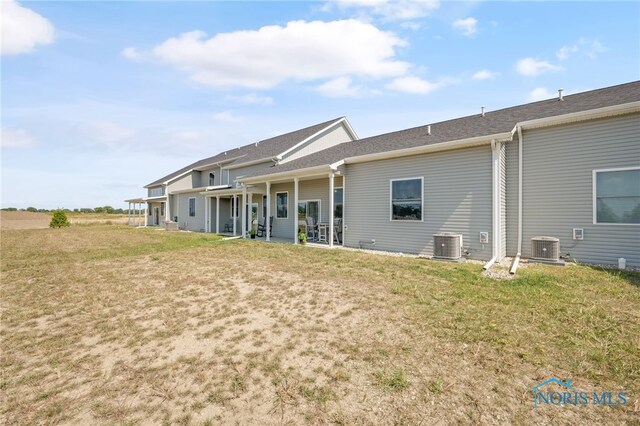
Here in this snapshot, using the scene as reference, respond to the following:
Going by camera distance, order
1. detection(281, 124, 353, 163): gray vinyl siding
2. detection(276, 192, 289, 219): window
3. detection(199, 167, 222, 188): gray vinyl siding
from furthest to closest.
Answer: detection(199, 167, 222, 188): gray vinyl siding, detection(281, 124, 353, 163): gray vinyl siding, detection(276, 192, 289, 219): window

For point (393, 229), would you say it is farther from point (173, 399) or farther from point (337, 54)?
point (173, 399)

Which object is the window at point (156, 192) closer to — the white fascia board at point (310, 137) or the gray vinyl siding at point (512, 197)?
the white fascia board at point (310, 137)

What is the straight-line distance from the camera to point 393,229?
33.2 feet

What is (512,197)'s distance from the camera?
8555 millimetres

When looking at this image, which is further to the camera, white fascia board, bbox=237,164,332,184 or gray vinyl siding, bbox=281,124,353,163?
gray vinyl siding, bbox=281,124,353,163

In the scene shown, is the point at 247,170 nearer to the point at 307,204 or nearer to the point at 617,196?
the point at 307,204

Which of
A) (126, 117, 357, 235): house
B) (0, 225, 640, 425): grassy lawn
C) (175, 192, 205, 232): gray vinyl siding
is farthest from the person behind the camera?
(175, 192, 205, 232): gray vinyl siding

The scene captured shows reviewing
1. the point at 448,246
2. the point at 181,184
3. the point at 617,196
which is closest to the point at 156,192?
the point at 181,184

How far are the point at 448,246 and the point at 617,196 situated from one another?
157 inches

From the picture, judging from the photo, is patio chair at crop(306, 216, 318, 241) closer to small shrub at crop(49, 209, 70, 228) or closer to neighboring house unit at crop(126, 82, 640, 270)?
neighboring house unit at crop(126, 82, 640, 270)

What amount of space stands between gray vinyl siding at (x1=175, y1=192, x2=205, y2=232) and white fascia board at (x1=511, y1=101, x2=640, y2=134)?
67.6ft

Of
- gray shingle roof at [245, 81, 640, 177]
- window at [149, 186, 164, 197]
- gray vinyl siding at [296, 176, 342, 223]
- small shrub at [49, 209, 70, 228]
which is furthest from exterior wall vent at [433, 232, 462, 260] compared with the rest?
small shrub at [49, 209, 70, 228]

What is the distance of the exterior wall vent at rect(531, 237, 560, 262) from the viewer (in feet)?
24.2

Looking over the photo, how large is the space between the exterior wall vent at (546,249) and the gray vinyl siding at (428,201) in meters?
1.07
